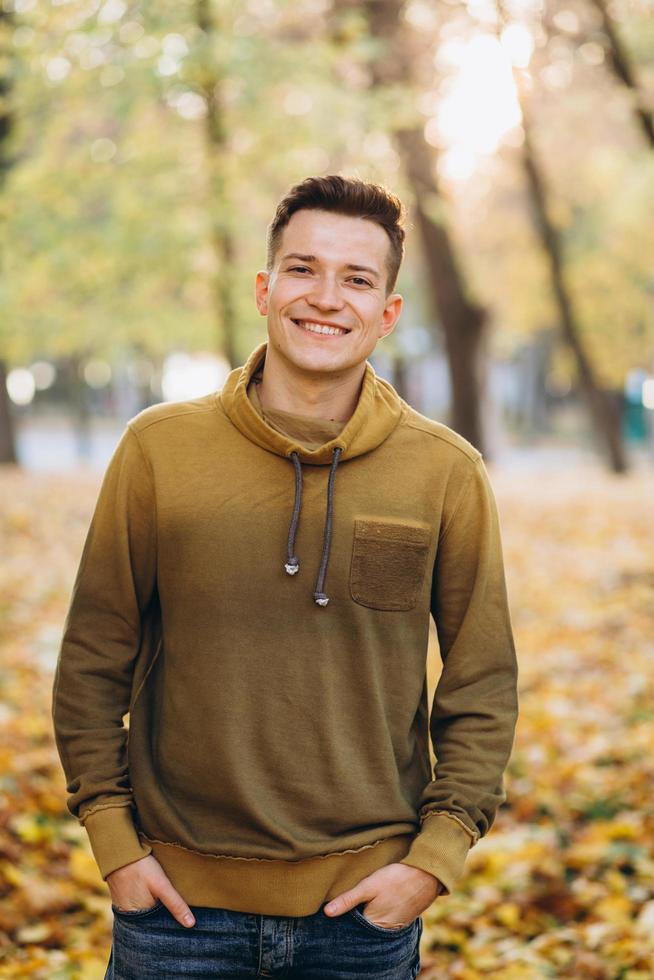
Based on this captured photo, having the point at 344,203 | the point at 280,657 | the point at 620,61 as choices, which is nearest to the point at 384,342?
the point at 620,61

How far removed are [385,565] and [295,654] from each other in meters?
0.27

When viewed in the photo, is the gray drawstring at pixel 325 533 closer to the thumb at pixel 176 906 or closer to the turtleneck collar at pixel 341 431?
the turtleneck collar at pixel 341 431

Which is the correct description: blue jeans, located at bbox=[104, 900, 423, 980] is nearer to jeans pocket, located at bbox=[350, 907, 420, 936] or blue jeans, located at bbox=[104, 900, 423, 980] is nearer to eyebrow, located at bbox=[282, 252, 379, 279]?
jeans pocket, located at bbox=[350, 907, 420, 936]

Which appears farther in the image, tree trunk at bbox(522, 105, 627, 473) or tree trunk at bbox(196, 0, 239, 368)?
tree trunk at bbox(522, 105, 627, 473)

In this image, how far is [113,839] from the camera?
239cm

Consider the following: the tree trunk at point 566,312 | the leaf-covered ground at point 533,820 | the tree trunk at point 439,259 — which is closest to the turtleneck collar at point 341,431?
the leaf-covered ground at point 533,820

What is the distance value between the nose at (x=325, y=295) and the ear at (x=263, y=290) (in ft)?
0.50

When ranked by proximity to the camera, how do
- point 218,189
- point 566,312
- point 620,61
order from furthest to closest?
point 566,312 < point 218,189 < point 620,61

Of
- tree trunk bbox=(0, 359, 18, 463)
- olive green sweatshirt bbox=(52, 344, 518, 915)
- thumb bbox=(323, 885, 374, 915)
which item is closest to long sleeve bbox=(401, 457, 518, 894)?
olive green sweatshirt bbox=(52, 344, 518, 915)

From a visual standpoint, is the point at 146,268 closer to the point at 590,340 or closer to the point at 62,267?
the point at 62,267

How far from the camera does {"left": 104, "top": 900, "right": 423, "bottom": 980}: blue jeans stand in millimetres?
2330

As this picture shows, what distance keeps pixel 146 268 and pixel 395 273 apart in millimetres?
11203

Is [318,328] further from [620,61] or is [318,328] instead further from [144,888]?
[620,61]

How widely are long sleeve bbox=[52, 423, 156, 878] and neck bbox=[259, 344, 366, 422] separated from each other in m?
0.34
